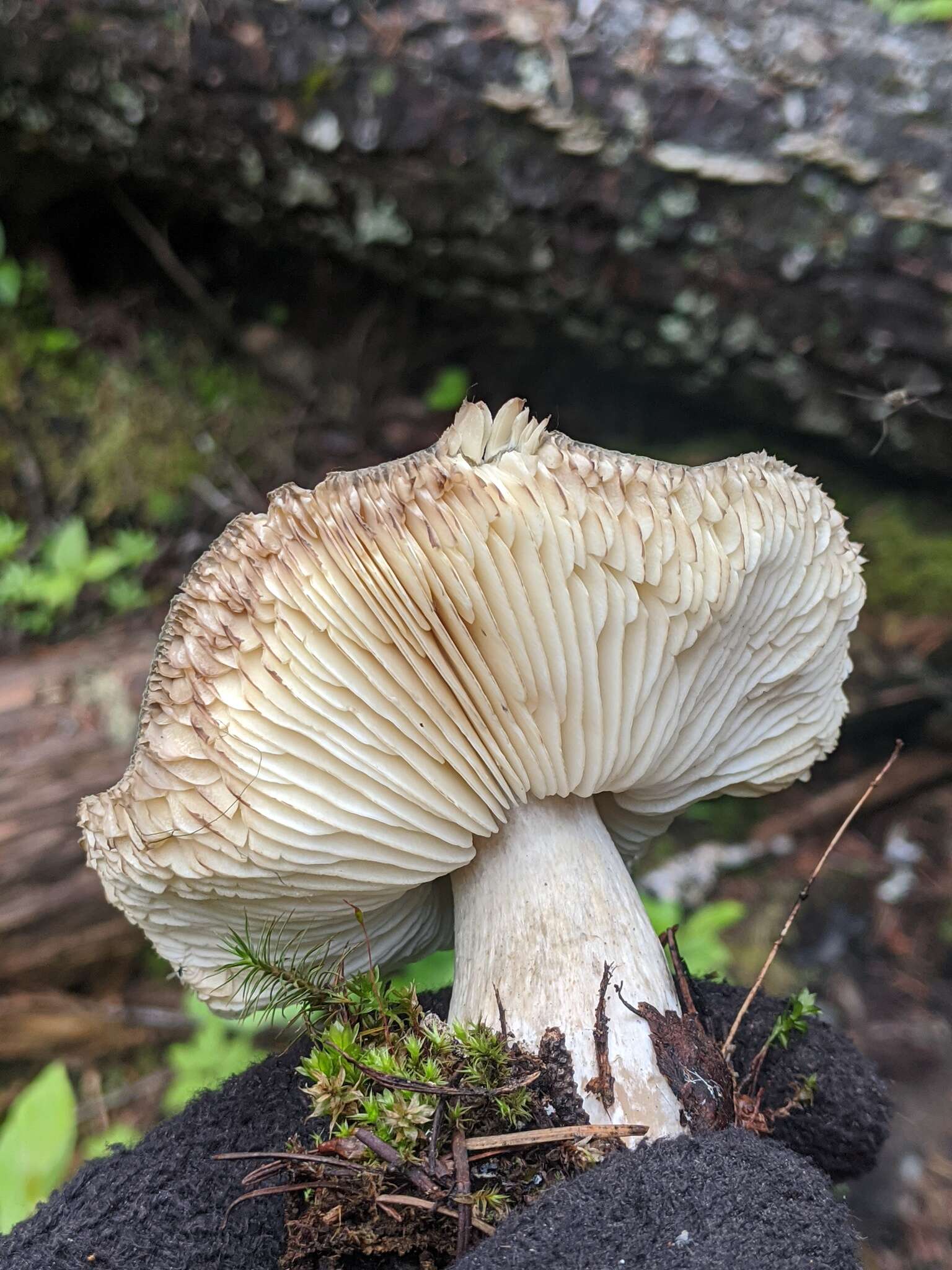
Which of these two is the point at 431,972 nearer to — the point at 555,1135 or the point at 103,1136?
the point at 555,1135

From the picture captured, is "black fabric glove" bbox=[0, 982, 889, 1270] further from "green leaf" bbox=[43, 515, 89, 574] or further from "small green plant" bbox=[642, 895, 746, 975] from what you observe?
"green leaf" bbox=[43, 515, 89, 574]

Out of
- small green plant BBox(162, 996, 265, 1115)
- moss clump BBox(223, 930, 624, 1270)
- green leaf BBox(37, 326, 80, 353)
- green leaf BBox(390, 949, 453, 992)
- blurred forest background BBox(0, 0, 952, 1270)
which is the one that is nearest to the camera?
moss clump BBox(223, 930, 624, 1270)

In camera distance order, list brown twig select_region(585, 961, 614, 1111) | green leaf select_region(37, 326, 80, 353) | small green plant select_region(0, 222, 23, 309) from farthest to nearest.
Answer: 1. green leaf select_region(37, 326, 80, 353)
2. small green plant select_region(0, 222, 23, 309)
3. brown twig select_region(585, 961, 614, 1111)

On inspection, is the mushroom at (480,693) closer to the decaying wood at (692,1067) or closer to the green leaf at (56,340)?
the decaying wood at (692,1067)

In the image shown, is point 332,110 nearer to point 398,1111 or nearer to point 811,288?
point 811,288

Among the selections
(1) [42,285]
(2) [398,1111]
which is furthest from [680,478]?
(1) [42,285]

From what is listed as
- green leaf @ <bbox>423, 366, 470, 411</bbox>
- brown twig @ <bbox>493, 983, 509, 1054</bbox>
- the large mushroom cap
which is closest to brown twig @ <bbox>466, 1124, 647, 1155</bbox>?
brown twig @ <bbox>493, 983, 509, 1054</bbox>

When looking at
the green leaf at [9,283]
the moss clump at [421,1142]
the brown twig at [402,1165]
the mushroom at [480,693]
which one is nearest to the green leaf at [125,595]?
the green leaf at [9,283]
